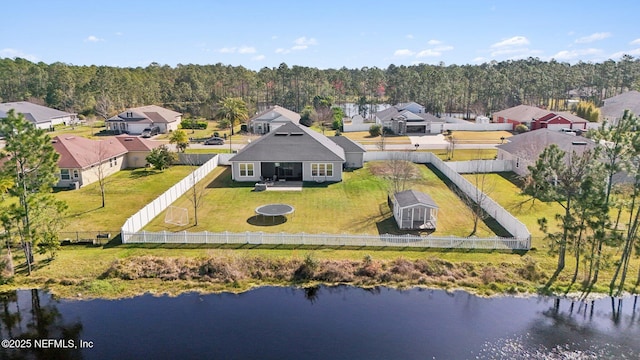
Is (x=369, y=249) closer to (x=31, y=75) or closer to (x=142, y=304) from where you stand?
(x=142, y=304)

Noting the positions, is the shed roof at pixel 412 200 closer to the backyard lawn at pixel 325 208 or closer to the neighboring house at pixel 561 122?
the backyard lawn at pixel 325 208

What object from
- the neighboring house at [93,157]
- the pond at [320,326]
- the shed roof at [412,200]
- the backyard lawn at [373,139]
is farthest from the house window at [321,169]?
the backyard lawn at [373,139]

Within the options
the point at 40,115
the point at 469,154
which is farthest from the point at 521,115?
the point at 40,115

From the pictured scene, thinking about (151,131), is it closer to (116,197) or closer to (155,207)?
(116,197)

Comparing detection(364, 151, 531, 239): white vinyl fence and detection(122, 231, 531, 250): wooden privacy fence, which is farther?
detection(364, 151, 531, 239): white vinyl fence

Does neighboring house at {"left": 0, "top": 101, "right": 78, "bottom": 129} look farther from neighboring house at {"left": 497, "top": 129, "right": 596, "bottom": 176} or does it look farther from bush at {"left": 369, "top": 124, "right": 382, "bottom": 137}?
neighboring house at {"left": 497, "top": 129, "right": 596, "bottom": 176}

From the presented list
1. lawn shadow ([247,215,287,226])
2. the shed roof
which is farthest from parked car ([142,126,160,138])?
the shed roof
